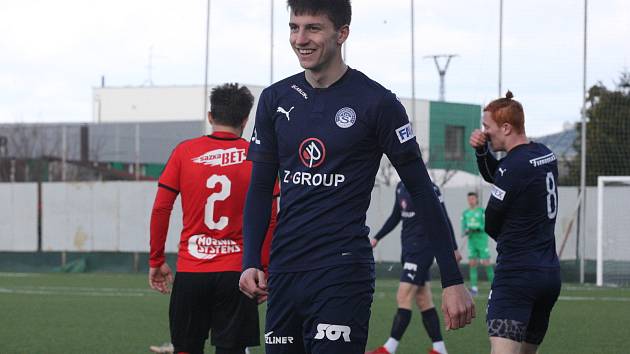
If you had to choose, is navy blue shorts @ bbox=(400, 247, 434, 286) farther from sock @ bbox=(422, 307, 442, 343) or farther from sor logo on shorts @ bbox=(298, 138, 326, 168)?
sor logo on shorts @ bbox=(298, 138, 326, 168)

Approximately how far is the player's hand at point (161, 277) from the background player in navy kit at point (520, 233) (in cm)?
214

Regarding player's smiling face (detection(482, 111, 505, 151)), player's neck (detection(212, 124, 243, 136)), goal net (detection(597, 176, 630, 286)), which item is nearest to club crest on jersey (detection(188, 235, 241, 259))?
player's neck (detection(212, 124, 243, 136))

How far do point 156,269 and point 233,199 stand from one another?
71 centimetres

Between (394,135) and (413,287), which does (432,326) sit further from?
(394,135)

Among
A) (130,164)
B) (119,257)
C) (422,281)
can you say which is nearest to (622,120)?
(119,257)

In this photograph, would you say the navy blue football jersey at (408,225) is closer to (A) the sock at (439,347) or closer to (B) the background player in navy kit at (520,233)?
(A) the sock at (439,347)

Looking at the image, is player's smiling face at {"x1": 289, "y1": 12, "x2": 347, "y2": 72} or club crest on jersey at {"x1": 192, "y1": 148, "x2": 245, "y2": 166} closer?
player's smiling face at {"x1": 289, "y1": 12, "x2": 347, "y2": 72}

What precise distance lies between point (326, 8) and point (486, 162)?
114 inches

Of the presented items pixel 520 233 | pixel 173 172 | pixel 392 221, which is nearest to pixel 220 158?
pixel 173 172

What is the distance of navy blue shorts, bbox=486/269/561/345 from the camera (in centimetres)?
688

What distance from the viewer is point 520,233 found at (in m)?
6.97

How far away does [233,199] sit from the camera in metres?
7.41

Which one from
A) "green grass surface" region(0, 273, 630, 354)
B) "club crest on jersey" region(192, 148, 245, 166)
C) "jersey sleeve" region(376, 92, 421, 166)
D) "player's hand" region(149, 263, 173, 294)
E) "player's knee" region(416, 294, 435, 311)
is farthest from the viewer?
"green grass surface" region(0, 273, 630, 354)

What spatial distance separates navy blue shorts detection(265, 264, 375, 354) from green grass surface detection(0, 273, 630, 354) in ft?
24.5
